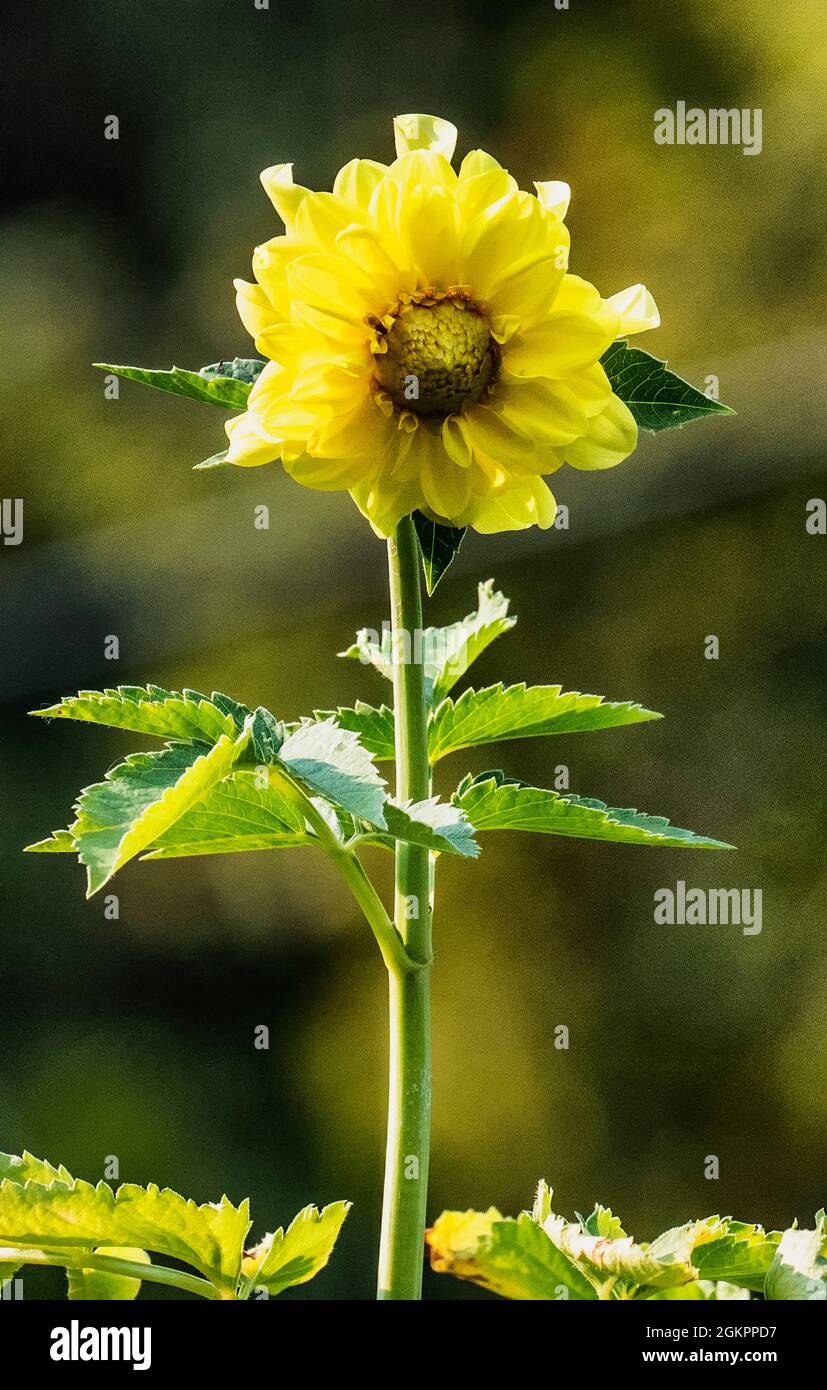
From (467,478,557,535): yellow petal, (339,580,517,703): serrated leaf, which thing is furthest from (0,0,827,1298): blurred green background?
(467,478,557,535): yellow petal

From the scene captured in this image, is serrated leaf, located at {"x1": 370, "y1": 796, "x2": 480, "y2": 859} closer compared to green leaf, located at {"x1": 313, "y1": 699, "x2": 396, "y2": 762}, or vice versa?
serrated leaf, located at {"x1": 370, "y1": 796, "x2": 480, "y2": 859}

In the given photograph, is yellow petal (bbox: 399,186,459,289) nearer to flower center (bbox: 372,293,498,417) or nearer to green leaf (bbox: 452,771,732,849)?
flower center (bbox: 372,293,498,417)

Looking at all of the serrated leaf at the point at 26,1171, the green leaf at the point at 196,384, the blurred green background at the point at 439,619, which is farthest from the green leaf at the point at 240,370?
the blurred green background at the point at 439,619

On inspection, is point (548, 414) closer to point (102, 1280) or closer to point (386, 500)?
point (386, 500)

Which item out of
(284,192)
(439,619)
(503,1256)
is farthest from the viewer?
(439,619)

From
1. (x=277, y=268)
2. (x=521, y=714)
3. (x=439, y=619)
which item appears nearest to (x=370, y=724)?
(x=521, y=714)

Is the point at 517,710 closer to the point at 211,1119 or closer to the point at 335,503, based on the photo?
the point at 211,1119

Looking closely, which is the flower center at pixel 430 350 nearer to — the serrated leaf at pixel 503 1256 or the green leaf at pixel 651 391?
the green leaf at pixel 651 391
